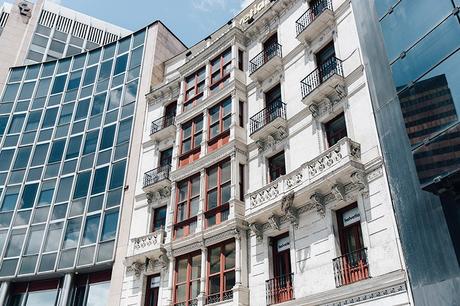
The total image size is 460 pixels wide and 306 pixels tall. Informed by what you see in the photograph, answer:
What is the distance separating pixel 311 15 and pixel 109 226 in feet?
53.0

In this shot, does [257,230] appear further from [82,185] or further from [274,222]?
[82,185]

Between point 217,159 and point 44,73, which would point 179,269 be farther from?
point 44,73

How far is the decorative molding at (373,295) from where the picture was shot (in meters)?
12.6

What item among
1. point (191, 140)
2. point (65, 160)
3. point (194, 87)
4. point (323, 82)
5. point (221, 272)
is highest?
point (194, 87)

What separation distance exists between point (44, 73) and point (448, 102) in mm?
33570

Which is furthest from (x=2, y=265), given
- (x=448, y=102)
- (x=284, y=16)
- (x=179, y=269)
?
(x=448, y=102)

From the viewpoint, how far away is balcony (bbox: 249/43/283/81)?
21.5 metres

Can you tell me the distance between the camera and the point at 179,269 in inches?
800

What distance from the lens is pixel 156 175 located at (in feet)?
82.3

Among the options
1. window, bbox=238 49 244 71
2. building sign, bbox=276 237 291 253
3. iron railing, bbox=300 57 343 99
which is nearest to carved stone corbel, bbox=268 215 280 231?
building sign, bbox=276 237 291 253

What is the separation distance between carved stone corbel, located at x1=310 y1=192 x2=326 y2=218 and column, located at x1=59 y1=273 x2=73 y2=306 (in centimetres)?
1602

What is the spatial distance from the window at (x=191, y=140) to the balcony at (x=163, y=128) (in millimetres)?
1320

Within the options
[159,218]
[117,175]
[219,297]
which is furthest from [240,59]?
[219,297]

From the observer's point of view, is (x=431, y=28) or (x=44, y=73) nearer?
(x=431, y=28)
